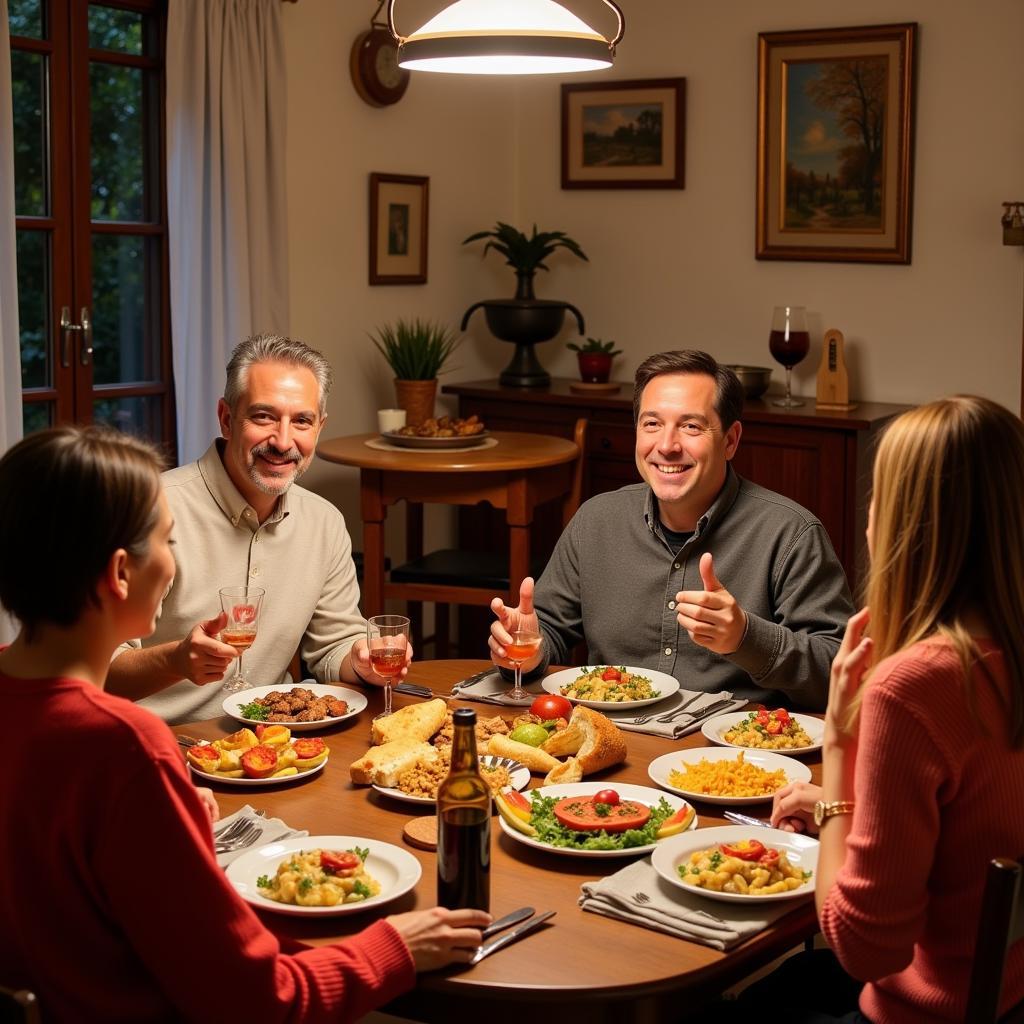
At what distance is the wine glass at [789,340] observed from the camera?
4633 millimetres

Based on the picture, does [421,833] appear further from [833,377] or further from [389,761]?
[833,377]

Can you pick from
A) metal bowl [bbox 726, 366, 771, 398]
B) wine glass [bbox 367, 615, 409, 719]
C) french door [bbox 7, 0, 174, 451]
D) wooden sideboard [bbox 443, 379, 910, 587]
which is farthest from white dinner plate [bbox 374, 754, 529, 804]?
metal bowl [bbox 726, 366, 771, 398]

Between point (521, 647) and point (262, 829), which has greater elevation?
point (521, 647)

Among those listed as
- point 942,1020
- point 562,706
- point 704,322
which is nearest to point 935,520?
point 942,1020

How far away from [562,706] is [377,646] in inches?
12.4

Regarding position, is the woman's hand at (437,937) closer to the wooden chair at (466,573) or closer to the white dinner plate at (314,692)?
the white dinner plate at (314,692)

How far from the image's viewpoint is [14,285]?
353 cm

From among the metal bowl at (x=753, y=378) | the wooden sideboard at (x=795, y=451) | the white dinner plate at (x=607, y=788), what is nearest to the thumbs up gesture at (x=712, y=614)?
the white dinner plate at (x=607, y=788)

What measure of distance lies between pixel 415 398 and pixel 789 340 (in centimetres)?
130

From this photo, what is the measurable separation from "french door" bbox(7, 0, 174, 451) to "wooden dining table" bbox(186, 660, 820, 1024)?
7.51ft

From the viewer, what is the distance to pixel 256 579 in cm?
270

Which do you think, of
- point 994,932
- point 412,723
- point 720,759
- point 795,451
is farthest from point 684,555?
point 795,451

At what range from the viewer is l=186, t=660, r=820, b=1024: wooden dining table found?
146 centimetres

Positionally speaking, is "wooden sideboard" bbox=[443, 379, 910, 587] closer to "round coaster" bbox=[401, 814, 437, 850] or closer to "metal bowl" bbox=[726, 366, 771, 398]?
"metal bowl" bbox=[726, 366, 771, 398]
